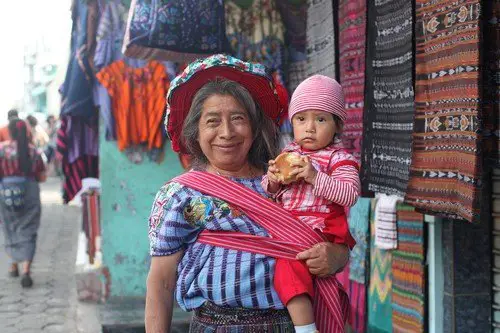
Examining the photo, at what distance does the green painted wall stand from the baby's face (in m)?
4.90

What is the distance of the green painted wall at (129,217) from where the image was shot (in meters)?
7.50

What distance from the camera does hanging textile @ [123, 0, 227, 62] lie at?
5043mm

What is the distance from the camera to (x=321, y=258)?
2484 millimetres

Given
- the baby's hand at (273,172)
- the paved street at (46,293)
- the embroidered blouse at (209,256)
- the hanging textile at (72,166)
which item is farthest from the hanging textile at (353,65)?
the hanging textile at (72,166)

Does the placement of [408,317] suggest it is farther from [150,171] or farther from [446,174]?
[150,171]

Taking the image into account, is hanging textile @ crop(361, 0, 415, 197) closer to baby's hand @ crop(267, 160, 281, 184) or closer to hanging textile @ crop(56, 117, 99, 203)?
baby's hand @ crop(267, 160, 281, 184)

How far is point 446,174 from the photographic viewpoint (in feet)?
12.3

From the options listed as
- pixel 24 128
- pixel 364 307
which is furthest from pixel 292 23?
pixel 24 128

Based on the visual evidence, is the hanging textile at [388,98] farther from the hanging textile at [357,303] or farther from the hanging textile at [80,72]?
the hanging textile at [80,72]

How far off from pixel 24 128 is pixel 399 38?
5919mm

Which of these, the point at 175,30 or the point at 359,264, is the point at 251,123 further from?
the point at 359,264

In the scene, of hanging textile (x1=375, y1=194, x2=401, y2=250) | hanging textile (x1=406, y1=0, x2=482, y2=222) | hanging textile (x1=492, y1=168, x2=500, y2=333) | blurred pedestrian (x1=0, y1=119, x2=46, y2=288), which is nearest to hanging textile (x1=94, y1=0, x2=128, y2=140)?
blurred pedestrian (x1=0, y1=119, x2=46, y2=288)

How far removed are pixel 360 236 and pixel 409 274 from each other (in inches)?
33.2

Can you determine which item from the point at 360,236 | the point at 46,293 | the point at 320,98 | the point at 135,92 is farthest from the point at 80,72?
the point at 320,98
